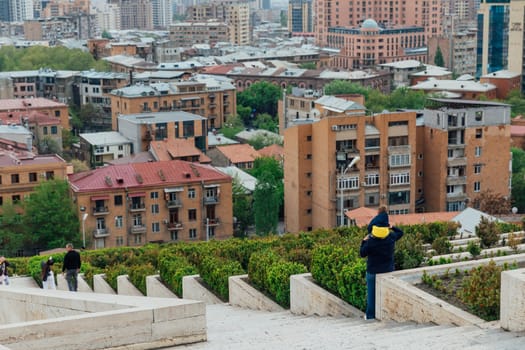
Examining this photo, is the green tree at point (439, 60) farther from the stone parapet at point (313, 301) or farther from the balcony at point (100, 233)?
the stone parapet at point (313, 301)

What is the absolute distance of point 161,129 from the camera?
56688mm

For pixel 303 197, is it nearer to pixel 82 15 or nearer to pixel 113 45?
pixel 113 45

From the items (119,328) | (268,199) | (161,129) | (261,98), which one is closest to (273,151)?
(161,129)

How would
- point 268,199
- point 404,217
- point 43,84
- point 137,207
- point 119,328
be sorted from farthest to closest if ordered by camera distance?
1. point 43,84
2. point 268,199
3. point 137,207
4. point 404,217
5. point 119,328

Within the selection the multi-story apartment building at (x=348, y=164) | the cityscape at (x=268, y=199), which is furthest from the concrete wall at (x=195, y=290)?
the multi-story apartment building at (x=348, y=164)

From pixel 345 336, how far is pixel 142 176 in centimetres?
3182

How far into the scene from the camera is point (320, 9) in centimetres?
14212

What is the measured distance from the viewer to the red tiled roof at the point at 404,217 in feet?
116

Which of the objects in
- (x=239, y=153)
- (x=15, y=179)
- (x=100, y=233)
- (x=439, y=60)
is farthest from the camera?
(x=439, y=60)

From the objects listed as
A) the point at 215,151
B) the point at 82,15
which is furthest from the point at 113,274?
the point at 82,15

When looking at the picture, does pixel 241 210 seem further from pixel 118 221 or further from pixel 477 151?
pixel 477 151

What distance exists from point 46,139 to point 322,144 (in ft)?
89.7

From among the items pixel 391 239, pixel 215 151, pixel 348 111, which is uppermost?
pixel 391 239

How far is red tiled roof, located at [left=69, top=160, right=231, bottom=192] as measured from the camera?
39875 mm
